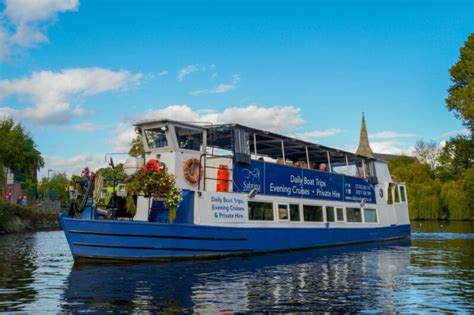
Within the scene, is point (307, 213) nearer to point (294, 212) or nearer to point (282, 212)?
point (294, 212)

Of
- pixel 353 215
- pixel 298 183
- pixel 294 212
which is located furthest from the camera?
pixel 353 215

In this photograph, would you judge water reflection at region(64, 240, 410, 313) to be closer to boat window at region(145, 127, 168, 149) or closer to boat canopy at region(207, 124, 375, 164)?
boat window at region(145, 127, 168, 149)

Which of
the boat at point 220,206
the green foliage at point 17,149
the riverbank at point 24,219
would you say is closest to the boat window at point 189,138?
the boat at point 220,206

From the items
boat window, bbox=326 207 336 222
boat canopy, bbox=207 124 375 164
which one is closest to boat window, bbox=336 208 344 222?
boat window, bbox=326 207 336 222

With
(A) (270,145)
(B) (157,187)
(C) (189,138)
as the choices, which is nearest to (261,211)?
(C) (189,138)

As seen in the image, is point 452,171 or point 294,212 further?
point 452,171

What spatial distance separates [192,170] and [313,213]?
25.4 ft

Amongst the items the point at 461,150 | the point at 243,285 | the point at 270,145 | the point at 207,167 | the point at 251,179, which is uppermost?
the point at 461,150

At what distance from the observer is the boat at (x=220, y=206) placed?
1723 centimetres

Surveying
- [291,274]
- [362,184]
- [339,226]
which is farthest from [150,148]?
[362,184]

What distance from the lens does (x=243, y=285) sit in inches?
525

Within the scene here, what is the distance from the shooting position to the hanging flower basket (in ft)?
58.1

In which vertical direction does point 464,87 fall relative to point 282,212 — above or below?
above

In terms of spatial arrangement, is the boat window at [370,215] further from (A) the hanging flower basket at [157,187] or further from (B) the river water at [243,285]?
(A) the hanging flower basket at [157,187]
